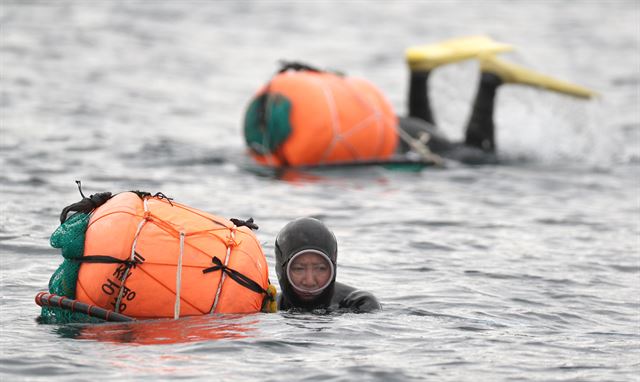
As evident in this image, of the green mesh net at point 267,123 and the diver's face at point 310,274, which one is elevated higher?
the green mesh net at point 267,123

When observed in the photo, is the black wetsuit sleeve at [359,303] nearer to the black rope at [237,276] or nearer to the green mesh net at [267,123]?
the black rope at [237,276]

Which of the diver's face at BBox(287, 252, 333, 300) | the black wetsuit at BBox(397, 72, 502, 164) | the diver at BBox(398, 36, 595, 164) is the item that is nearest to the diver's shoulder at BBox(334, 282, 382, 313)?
the diver's face at BBox(287, 252, 333, 300)

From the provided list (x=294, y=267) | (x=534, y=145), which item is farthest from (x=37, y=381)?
(x=534, y=145)

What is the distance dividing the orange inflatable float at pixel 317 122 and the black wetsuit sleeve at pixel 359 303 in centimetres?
622

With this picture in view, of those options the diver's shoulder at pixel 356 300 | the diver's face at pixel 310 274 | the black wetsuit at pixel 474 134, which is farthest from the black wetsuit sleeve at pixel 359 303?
the black wetsuit at pixel 474 134

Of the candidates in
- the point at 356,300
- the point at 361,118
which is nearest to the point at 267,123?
the point at 361,118

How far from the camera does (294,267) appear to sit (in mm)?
9070

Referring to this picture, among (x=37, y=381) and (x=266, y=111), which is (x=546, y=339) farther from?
(x=266, y=111)

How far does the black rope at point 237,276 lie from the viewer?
8.64 metres

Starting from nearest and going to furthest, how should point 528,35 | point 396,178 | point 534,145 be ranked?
point 396,178 → point 534,145 → point 528,35

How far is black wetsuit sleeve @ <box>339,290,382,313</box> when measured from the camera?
9.51 metres

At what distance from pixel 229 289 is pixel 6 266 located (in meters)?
2.91

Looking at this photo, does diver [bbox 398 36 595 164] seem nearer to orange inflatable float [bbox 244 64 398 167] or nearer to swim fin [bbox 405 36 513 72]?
swim fin [bbox 405 36 513 72]

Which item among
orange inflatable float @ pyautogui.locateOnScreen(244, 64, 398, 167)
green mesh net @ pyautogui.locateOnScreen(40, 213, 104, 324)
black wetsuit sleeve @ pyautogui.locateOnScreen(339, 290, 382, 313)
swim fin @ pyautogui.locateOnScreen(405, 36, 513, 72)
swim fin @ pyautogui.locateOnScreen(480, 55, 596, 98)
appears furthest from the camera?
swim fin @ pyautogui.locateOnScreen(405, 36, 513, 72)
